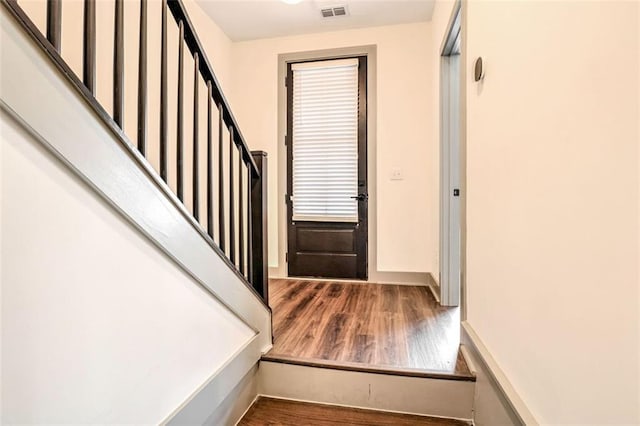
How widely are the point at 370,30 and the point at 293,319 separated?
287 cm

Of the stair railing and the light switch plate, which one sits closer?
the stair railing

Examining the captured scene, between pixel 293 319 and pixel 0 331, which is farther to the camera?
pixel 293 319

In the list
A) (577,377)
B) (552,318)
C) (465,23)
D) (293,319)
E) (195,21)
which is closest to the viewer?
(577,377)

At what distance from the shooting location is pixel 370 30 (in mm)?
3414

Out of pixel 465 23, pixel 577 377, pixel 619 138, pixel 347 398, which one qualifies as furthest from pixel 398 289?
pixel 619 138

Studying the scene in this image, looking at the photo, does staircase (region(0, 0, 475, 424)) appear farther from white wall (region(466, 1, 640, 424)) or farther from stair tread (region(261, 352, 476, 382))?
white wall (region(466, 1, 640, 424))

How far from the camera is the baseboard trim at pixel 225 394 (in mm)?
1203

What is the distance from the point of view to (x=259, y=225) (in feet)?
6.03

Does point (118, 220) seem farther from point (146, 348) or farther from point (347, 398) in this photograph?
point (347, 398)

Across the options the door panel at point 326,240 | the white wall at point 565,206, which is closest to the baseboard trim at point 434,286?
the door panel at point 326,240

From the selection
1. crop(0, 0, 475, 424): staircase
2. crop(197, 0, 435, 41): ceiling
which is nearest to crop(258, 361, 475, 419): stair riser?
crop(0, 0, 475, 424): staircase

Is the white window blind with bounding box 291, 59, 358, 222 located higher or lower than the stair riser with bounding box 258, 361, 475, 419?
higher

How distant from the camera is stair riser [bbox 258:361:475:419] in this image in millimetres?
1558

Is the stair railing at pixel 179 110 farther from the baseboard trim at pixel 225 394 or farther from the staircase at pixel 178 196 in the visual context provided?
the baseboard trim at pixel 225 394
